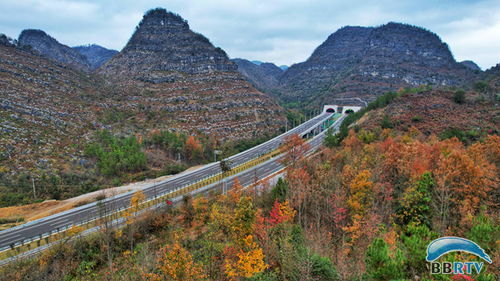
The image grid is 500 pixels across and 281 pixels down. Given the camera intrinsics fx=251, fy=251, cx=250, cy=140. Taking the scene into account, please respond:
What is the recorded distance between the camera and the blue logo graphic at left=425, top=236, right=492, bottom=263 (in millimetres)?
7606

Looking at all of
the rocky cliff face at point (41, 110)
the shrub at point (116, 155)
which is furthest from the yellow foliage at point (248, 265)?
the rocky cliff face at point (41, 110)

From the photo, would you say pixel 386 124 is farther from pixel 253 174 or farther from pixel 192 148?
pixel 192 148

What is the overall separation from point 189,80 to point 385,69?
371ft

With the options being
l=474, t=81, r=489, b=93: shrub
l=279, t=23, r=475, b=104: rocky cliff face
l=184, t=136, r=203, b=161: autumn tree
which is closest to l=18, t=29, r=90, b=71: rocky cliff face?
l=184, t=136, r=203, b=161: autumn tree

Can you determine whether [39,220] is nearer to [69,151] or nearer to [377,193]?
[69,151]

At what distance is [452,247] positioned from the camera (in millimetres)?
7906

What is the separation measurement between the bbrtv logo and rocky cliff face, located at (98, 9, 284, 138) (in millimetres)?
72617

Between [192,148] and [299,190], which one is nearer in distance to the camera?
[299,190]

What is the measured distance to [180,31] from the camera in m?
126

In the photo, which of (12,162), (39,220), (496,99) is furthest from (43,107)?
(496,99)

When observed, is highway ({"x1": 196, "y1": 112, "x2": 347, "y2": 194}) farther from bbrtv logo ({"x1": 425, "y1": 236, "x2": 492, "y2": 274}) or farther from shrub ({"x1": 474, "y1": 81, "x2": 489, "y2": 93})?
shrub ({"x1": 474, "y1": 81, "x2": 489, "y2": 93})

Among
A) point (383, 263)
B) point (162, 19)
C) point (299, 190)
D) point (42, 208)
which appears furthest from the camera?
point (162, 19)

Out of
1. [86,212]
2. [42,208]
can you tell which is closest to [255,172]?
[86,212]

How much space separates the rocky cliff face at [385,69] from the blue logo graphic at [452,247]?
5080 inches
